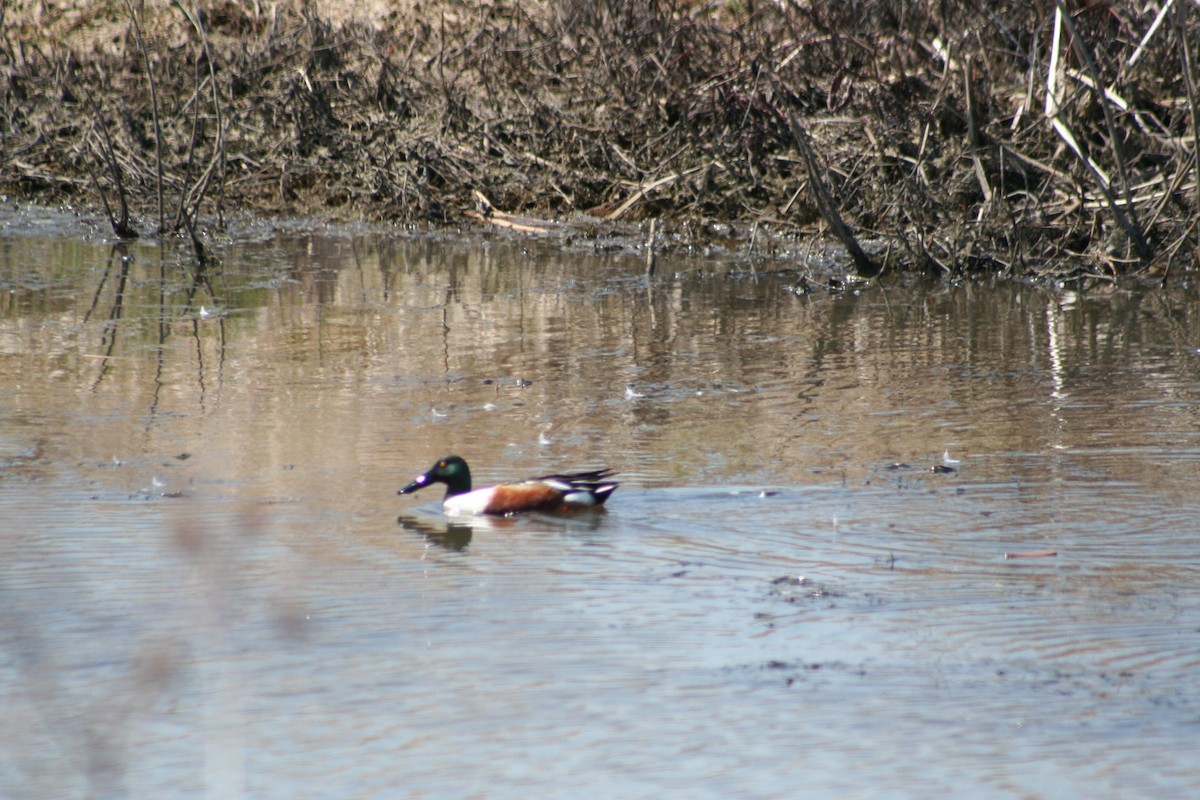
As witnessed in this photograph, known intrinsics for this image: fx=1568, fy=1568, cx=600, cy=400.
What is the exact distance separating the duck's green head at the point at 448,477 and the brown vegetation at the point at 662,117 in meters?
6.53

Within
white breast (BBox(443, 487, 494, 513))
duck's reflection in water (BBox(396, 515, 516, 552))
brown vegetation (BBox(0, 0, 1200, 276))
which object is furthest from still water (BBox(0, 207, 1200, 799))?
brown vegetation (BBox(0, 0, 1200, 276))

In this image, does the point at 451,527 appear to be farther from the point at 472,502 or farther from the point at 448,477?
the point at 448,477

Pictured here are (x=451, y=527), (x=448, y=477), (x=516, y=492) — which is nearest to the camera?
(x=451, y=527)

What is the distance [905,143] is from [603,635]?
10728 millimetres

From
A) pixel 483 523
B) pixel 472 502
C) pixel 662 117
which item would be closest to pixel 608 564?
pixel 483 523

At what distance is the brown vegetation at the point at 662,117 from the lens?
1363 centimetres

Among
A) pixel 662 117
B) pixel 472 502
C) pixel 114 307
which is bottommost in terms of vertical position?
pixel 472 502

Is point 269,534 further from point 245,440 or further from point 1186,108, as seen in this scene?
point 1186,108

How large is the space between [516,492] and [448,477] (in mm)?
338

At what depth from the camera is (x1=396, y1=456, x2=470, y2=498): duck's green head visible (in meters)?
6.60

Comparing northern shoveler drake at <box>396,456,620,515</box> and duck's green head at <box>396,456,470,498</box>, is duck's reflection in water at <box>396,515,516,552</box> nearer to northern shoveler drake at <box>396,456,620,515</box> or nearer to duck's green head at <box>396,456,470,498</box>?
northern shoveler drake at <box>396,456,620,515</box>

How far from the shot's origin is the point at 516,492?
6.45 meters

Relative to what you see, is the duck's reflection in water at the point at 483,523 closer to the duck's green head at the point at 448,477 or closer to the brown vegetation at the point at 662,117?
the duck's green head at the point at 448,477

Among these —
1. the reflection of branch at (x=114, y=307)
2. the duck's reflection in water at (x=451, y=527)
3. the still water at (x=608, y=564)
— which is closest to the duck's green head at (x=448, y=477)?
the still water at (x=608, y=564)
